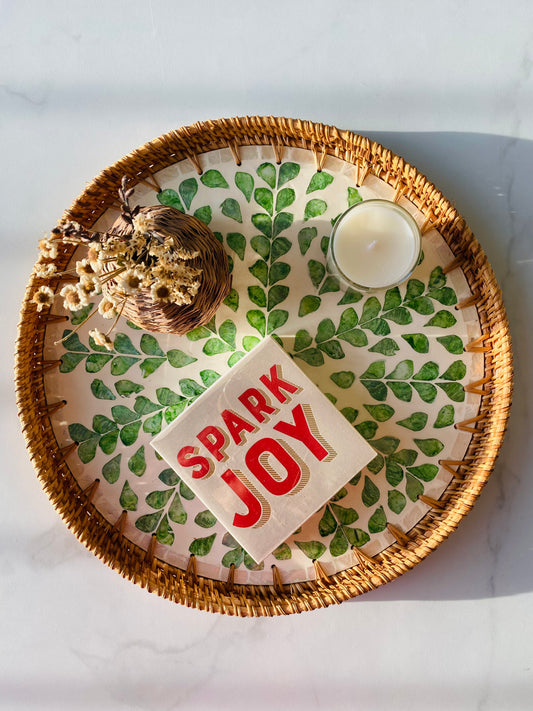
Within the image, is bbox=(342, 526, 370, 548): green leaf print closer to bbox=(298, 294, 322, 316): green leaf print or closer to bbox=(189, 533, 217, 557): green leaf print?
bbox=(189, 533, 217, 557): green leaf print

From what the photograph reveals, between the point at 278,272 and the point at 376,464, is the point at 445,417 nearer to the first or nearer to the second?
the point at 376,464

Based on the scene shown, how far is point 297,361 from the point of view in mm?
960

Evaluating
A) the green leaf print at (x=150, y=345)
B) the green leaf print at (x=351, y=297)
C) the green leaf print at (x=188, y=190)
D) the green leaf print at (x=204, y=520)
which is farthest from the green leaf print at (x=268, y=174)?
the green leaf print at (x=204, y=520)

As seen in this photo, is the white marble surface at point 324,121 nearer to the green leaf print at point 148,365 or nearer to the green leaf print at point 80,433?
the green leaf print at point 80,433

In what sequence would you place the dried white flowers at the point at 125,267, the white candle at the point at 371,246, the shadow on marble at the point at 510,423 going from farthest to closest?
the shadow on marble at the point at 510,423, the white candle at the point at 371,246, the dried white flowers at the point at 125,267

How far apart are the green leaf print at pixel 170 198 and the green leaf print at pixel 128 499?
0.47 meters

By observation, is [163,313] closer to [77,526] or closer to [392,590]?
[77,526]

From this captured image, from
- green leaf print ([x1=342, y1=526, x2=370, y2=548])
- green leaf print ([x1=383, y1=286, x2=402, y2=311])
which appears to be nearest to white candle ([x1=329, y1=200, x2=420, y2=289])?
green leaf print ([x1=383, y1=286, x2=402, y2=311])

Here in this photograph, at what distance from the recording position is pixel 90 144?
1057 millimetres

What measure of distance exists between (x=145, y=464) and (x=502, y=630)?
678 mm

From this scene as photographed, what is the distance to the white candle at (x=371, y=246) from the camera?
→ 90 centimetres

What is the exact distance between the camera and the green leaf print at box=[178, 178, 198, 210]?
0.97 meters

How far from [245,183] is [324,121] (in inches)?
7.8
